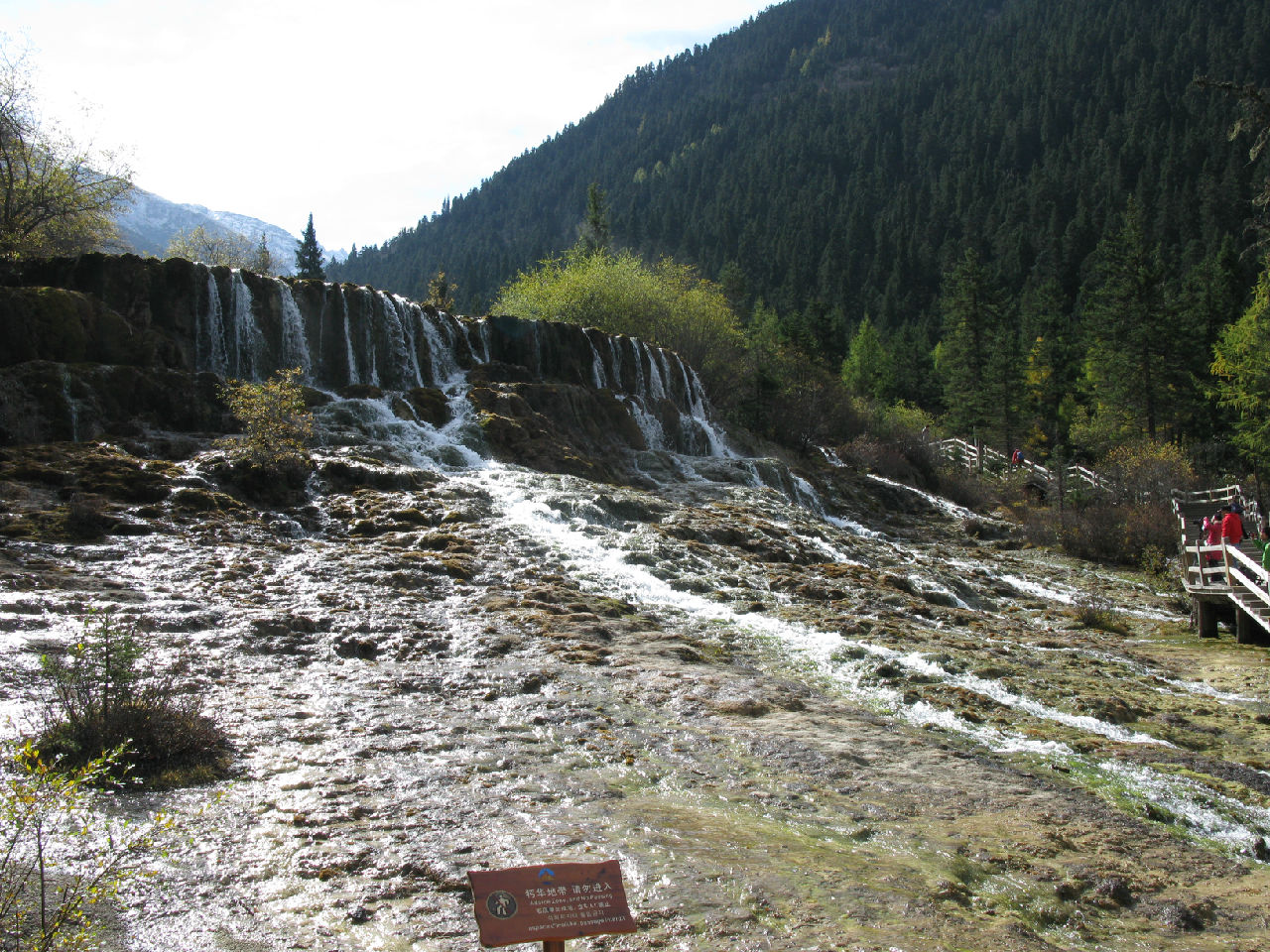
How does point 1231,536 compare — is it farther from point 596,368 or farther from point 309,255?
point 309,255

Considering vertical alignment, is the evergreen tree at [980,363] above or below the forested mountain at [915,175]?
below

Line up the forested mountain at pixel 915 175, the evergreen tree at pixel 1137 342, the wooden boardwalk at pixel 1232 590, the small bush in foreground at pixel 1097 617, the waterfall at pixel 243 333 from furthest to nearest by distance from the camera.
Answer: the forested mountain at pixel 915 175, the evergreen tree at pixel 1137 342, the waterfall at pixel 243 333, the small bush in foreground at pixel 1097 617, the wooden boardwalk at pixel 1232 590

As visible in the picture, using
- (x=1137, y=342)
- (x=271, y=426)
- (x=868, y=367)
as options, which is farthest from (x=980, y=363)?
(x=271, y=426)

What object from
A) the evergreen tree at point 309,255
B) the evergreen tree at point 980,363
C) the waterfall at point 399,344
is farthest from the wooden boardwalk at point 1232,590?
the evergreen tree at point 309,255

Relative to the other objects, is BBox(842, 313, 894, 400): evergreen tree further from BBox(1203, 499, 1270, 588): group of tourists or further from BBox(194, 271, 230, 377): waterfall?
BBox(194, 271, 230, 377): waterfall

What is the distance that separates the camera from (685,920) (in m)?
4.42

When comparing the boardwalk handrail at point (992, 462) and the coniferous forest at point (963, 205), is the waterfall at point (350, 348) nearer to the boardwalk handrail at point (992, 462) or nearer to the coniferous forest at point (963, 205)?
the boardwalk handrail at point (992, 462)

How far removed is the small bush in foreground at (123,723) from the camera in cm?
583

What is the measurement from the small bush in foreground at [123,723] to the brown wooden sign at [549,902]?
3.95 meters

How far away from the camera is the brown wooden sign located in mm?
3055

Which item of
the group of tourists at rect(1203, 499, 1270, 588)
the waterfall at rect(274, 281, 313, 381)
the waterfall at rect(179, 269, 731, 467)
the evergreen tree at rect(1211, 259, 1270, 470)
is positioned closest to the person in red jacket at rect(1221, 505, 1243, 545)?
the group of tourists at rect(1203, 499, 1270, 588)

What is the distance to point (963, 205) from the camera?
114 m

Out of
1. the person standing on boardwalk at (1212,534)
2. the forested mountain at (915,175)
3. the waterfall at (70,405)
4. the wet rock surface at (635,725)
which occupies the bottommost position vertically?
the wet rock surface at (635,725)

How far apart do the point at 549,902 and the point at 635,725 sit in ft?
16.2
